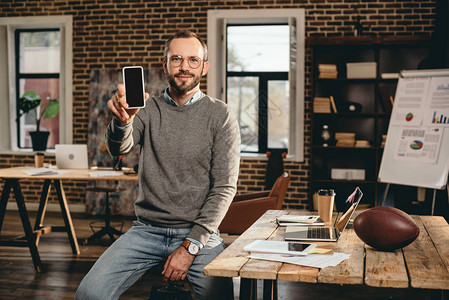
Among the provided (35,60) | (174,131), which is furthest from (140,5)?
(174,131)

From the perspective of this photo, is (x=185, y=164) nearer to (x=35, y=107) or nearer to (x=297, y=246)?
(x=297, y=246)

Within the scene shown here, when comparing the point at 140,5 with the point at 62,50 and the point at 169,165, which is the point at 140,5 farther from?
the point at 169,165

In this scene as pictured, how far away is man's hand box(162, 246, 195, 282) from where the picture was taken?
6.29 ft

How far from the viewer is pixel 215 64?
6.22 metres

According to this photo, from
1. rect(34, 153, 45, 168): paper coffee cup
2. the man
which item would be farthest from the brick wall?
the man

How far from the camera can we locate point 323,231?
198 centimetres

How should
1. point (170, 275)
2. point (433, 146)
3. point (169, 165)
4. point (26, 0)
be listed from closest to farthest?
point (170, 275) < point (169, 165) < point (433, 146) < point (26, 0)

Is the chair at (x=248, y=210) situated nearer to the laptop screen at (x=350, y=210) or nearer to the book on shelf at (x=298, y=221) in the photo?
the book on shelf at (x=298, y=221)

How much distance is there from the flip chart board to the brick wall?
1314 millimetres

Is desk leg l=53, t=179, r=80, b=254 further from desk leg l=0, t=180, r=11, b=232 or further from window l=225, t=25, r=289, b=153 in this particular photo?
window l=225, t=25, r=289, b=153

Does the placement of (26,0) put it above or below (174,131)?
above

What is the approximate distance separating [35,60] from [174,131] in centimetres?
549

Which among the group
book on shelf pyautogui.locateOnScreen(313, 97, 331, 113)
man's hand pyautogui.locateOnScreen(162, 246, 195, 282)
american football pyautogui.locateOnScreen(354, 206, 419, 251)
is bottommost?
man's hand pyautogui.locateOnScreen(162, 246, 195, 282)

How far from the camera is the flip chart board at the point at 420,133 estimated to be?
448cm
